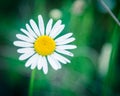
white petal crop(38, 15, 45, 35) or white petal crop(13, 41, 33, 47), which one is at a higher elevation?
white petal crop(38, 15, 45, 35)

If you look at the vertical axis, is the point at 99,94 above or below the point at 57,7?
below

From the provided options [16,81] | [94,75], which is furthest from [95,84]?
[16,81]

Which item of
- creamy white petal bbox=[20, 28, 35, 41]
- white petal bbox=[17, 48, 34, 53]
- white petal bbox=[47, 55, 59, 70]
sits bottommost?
white petal bbox=[47, 55, 59, 70]

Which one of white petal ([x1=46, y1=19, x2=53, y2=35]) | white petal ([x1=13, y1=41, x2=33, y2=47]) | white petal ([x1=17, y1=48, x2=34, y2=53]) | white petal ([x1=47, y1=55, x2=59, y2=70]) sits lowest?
white petal ([x1=47, y1=55, x2=59, y2=70])

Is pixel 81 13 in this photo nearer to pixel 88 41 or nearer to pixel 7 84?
pixel 88 41
